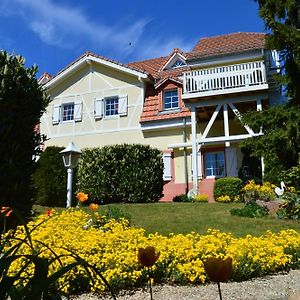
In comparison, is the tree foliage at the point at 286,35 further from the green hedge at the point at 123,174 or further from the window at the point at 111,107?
the window at the point at 111,107

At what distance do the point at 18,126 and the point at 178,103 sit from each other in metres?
15.3

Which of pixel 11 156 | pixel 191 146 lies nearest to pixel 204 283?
pixel 11 156

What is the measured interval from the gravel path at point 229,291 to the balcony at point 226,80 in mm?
13254

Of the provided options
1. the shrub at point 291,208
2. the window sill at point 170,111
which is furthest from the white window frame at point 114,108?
the shrub at point 291,208

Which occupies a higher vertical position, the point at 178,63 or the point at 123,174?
the point at 178,63

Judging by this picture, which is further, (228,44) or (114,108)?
(114,108)

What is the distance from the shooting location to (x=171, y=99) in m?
20.6

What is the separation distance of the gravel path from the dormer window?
16312 millimetres

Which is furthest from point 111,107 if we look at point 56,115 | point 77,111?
point 56,115

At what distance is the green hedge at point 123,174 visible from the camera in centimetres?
1374

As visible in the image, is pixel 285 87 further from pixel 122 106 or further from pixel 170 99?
pixel 122 106

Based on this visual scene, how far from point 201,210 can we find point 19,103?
6.62 metres

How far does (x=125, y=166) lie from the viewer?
1405cm

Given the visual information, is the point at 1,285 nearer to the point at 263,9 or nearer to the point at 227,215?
the point at 227,215
